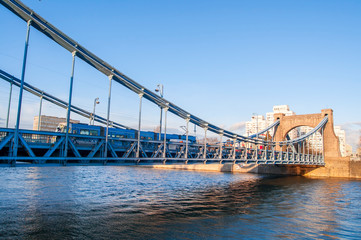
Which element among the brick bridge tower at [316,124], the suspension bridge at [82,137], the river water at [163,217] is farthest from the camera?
the brick bridge tower at [316,124]

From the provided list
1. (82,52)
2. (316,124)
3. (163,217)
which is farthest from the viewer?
(316,124)

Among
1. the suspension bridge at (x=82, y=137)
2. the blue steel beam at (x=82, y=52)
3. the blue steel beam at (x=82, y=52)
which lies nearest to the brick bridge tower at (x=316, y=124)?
the suspension bridge at (x=82, y=137)

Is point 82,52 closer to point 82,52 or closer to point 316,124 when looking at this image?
point 82,52

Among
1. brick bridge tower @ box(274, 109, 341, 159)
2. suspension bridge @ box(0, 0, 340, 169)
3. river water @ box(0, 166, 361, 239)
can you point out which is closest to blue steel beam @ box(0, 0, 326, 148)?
suspension bridge @ box(0, 0, 340, 169)

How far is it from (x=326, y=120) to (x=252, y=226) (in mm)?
60581

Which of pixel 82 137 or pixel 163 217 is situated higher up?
pixel 82 137

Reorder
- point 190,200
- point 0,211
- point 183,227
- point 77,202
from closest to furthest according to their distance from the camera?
1. point 183,227
2. point 0,211
3. point 77,202
4. point 190,200

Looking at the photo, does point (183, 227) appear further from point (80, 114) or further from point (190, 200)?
point (80, 114)

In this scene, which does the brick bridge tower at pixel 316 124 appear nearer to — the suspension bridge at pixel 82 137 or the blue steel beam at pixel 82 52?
the suspension bridge at pixel 82 137

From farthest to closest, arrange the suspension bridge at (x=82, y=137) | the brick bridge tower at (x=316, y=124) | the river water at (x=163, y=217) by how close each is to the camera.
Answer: the brick bridge tower at (x=316, y=124) → the suspension bridge at (x=82, y=137) → the river water at (x=163, y=217)

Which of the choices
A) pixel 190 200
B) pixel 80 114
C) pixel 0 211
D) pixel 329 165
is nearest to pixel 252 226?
pixel 190 200

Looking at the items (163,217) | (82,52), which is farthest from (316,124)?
(82,52)

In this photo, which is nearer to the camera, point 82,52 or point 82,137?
point 82,137

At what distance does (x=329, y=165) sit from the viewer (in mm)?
63281
